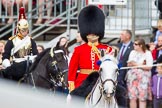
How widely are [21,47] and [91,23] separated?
2.58 meters

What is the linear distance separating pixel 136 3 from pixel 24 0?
294 centimetres

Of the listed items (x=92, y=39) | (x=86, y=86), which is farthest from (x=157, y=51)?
(x=86, y=86)

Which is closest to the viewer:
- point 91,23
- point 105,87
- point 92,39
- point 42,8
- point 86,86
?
point 105,87

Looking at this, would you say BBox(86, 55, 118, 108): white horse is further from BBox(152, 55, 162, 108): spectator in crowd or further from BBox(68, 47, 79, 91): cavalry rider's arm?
BBox(152, 55, 162, 108): spectator in crowd

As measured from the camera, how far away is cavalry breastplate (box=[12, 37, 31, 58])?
32.9ft

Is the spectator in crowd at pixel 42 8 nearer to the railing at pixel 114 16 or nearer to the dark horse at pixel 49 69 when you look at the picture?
the railing at pixel 114 16

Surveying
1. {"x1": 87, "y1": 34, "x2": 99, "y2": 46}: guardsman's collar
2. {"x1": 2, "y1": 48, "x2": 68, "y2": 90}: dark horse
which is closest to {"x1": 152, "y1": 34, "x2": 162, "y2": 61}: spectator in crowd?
{"x1": 2, "y1": 48, "x2": 68, "y2": 90}: dark horse

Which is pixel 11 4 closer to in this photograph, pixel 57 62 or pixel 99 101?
pixel 57 62

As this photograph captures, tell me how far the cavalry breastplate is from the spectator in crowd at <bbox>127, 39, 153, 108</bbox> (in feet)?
5.68

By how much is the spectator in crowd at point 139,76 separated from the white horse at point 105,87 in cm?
407

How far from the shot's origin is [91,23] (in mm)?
7723

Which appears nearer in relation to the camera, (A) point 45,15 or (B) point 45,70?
(B) point 45,70

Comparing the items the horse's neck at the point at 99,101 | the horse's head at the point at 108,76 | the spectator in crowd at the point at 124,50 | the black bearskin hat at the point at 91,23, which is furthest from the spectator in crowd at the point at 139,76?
the horse's head at the point at 108,76

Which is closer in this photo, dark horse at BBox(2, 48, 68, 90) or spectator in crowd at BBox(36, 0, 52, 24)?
dark horse at BBox(2, 48, 68, 90)
